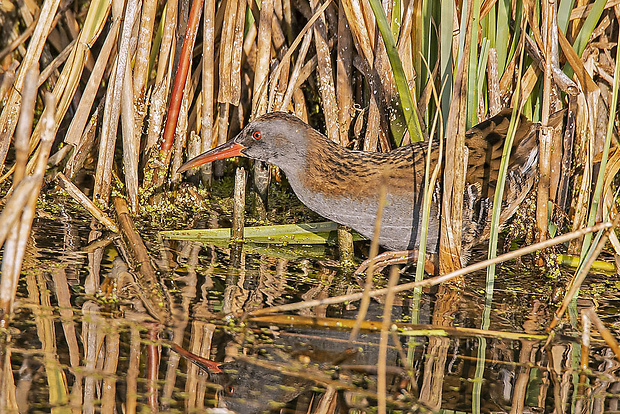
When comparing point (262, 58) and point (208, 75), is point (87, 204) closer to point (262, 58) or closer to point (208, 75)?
point (208, 75)

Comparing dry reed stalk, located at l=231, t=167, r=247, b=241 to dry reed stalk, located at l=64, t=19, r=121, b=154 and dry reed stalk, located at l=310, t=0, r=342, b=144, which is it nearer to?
dry reed stalk, located at l=310, t=0, r=342, b=144

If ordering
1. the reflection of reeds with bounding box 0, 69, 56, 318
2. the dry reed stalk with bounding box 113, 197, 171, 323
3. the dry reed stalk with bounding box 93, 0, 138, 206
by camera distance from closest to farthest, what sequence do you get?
the reflection of reeds with bounding box 0, 69, 56, 318 < the dry reed stalk with bounding box 113, 197, 171, 323 < the dry reed stalk with bounding box 93, 0, 138, 206

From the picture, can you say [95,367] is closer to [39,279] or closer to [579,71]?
[39,279]

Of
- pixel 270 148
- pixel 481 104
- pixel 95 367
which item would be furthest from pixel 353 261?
pixel 95 367

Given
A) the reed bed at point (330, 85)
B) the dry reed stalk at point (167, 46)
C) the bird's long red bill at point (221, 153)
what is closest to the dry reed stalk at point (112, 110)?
the reed bed at point (330, 85)

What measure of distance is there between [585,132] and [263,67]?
1583 millimetres

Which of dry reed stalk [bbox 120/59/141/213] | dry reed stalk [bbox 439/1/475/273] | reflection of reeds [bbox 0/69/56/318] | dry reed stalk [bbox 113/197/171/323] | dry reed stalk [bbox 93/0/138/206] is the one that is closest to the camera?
reflection of reeds [bbox 0/69/56/318]

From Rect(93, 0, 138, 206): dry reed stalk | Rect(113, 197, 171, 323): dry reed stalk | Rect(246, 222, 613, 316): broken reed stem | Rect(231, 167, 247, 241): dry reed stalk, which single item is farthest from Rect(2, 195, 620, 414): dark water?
Rect(93, 0, 138, 206): dry reed stalk

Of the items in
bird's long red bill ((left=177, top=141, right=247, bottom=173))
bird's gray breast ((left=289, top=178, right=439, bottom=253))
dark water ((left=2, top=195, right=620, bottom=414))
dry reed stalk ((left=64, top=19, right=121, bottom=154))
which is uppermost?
dry reed stalk ((left=64, top=19, right=121, bottom=154))

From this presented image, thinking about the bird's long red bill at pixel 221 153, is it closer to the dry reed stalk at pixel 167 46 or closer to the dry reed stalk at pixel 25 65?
the dry reed stalk at pixel 167 46

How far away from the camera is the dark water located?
85.5 inches

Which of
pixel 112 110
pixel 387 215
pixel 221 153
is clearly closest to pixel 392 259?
pixel 387 215

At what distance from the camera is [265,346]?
2.47m

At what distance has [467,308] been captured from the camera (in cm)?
297
